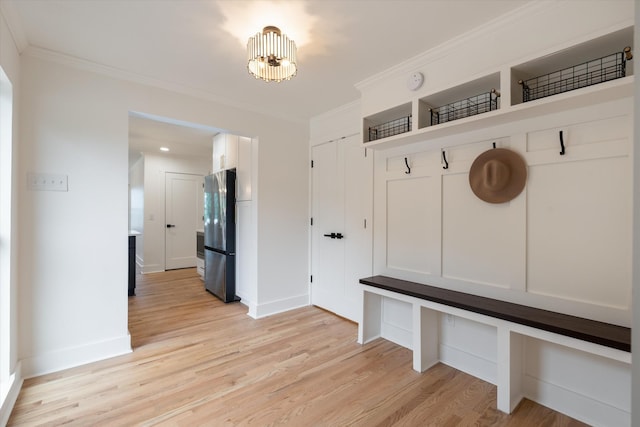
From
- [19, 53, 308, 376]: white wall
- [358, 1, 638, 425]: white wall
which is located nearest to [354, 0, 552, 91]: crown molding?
[358, 1, 638, 425]: white wall

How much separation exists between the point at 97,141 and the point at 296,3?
77.7 inches

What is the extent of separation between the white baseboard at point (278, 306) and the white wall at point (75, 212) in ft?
4.23

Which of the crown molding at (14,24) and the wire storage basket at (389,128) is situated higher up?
the crown molding at (14,24)

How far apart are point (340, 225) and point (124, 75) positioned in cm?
255

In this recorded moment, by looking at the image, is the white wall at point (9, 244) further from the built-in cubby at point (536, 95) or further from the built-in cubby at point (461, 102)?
the built-in cubby at point (461, 102)

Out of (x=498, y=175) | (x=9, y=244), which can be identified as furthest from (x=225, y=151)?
(x=498, y=175)

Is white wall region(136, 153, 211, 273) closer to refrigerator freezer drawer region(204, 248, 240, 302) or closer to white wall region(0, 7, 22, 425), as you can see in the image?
refrigerator freezer drawer region(204, 248, 240, 302)

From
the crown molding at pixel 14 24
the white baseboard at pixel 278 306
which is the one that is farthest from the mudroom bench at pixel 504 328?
the crown molding at pixel 14 24

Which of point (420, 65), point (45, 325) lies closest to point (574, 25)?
point (420, 65)

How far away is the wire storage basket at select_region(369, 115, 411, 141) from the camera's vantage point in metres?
2.65

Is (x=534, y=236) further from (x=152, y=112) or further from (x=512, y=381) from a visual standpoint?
(x=152, y=112)

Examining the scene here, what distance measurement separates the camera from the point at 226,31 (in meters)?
1.94

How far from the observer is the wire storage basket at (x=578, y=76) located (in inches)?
61.7

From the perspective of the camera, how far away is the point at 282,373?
2.21 meters
